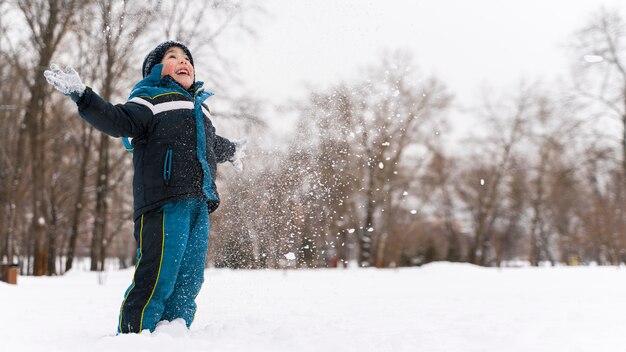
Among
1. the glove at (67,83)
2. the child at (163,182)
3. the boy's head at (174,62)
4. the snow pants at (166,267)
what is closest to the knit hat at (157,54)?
the boy's head at (174,62)

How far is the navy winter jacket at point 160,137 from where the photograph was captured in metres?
2.84

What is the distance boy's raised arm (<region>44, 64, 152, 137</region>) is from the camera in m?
2.74

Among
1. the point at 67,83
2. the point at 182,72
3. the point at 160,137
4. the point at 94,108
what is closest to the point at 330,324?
the point at 160,137

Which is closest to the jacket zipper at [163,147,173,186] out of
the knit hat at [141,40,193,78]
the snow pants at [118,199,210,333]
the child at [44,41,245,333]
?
the child at [44,41,245,333]

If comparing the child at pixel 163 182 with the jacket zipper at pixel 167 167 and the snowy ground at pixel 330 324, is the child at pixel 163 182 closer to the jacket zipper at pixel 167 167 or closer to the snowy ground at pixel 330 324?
the jacket zipper at pixel 167 167

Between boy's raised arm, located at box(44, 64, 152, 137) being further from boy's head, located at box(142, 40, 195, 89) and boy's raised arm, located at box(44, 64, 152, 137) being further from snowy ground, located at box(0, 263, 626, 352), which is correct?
snowy ground, located at box(0, 263, 626, 352)

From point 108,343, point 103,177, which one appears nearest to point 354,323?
point 108,343

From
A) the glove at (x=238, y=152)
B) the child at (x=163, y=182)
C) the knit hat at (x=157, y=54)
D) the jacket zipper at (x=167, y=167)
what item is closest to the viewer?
the child at (x=163, y=182)

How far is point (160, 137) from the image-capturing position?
301 centimetres

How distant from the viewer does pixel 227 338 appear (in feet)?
9.06

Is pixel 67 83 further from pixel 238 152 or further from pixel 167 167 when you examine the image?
pixel 238 152

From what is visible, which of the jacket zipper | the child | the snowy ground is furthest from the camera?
the jacket zipper

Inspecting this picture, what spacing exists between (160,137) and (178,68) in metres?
0.53

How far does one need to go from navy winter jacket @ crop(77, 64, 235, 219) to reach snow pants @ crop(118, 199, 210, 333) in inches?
3.2
